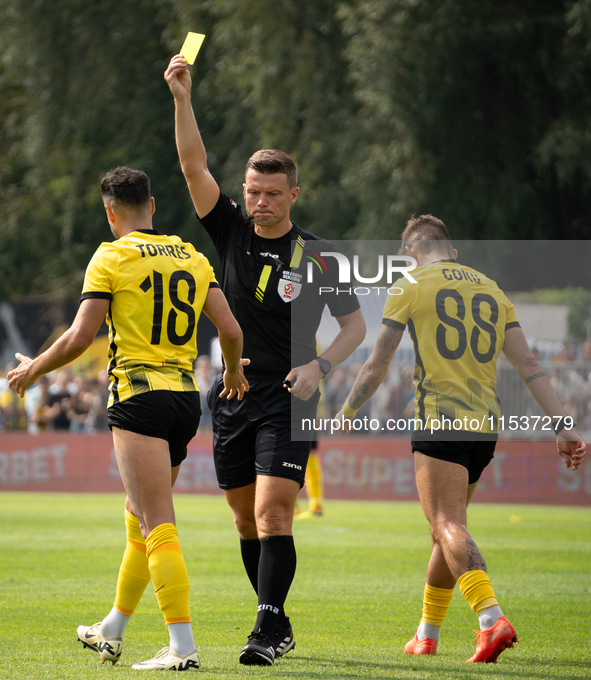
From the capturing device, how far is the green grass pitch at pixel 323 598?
5.06m

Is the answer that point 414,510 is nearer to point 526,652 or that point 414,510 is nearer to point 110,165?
Answer: point 526,652

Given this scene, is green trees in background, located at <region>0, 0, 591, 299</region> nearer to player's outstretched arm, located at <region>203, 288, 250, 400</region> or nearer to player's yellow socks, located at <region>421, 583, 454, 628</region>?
player's yellow socks, located at <region>421, 583, 454, 628</region>

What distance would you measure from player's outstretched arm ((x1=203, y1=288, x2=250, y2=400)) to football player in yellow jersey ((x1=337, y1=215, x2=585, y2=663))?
2.62 ft

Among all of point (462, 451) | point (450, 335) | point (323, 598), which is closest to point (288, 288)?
point (450, 335)

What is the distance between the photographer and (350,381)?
19.2 meters

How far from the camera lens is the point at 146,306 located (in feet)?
15.9

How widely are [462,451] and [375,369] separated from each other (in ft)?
2.11

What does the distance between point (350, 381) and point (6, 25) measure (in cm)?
1504

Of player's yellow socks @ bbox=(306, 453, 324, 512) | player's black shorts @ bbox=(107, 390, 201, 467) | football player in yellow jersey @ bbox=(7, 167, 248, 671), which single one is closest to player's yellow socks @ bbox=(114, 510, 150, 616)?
football player in yellow jersey @ bbox=(7, 167, 248, 671)

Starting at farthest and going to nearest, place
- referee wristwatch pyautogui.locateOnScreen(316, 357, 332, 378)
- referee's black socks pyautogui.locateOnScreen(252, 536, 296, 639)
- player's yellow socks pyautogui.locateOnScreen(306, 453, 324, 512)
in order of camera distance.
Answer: player's yellow socks pyautogui.locateOnScreen(306, 453, 324, 512) → referee wristwatch pyautogui.locateOnScreen(316, 357, 332, 378) → referee's black socks pyautogui.locateOnScreen(252, 536, 296, 639)

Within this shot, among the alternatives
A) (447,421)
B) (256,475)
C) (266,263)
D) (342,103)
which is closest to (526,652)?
(447,421)

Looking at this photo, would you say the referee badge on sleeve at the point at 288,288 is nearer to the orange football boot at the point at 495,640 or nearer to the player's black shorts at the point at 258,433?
the player's black shorts at the point at 258,433

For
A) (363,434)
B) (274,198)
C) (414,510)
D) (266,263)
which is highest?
(274,198)

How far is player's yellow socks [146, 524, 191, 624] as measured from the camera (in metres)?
4.64
